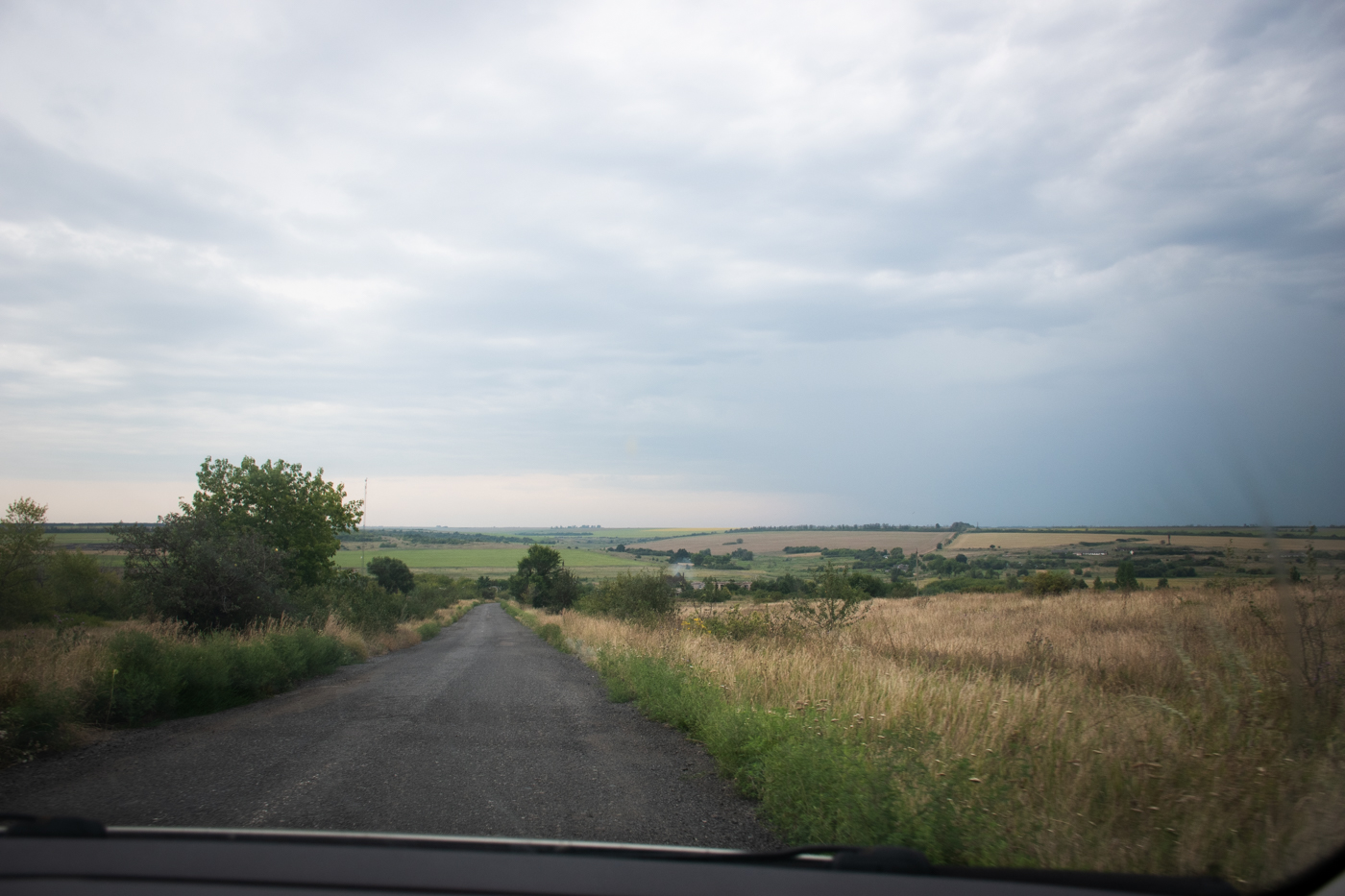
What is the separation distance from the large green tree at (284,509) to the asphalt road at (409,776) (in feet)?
84.9

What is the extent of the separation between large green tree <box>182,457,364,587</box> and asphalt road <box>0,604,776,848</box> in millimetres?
25869

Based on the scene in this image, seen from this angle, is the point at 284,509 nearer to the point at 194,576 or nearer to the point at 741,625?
the point at 194,576

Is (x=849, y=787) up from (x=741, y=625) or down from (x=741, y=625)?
up

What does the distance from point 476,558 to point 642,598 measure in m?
138

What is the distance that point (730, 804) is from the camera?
223 inches

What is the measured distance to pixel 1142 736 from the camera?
4.82m

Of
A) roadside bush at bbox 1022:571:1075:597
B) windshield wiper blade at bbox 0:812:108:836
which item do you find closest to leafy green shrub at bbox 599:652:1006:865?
windshield wiper blade at bbox 0:812:108:836

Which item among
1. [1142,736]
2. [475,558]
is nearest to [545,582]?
[1142,736]

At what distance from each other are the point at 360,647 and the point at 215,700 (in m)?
12.0

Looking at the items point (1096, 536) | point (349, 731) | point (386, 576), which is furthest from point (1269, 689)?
point (386, 576)

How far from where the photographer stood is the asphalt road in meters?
4.88

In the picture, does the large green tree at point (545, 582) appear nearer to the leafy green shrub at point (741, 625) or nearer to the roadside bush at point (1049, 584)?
the roadside bush at point (1049, 584)

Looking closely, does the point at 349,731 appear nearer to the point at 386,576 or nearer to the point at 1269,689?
the point at 1269,689

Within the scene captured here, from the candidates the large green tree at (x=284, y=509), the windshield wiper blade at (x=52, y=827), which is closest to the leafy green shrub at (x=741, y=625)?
the windshield wiper blade at (x=52, y=827)
